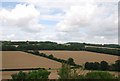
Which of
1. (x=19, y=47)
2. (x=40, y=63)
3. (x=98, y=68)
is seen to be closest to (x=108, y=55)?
(x=98, y=68)

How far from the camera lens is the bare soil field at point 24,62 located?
166 ft

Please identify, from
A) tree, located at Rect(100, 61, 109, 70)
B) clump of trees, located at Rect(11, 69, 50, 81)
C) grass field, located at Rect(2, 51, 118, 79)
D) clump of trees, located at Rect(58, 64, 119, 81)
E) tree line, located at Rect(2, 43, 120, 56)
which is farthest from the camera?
tree line, located at Rect(2, 43, 120, 56)

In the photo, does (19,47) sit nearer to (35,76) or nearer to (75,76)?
(35,76)

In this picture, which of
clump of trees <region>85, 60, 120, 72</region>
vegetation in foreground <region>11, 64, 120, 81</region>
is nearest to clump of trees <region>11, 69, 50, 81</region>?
vegetation in foreground <region>11, 64, 120, 81</region>

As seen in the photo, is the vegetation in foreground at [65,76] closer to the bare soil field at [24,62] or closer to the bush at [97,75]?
the bush at [97,75]

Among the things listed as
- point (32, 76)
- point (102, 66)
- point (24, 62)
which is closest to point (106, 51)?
point (102, 66)

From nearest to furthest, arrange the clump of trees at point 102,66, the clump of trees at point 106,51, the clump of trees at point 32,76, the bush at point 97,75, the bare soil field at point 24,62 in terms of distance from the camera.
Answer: the bush at point 97,75, the clump of trees at point 32,76, the bare soil field at point 24,62, the clump of trees at point 102,66, the clump of trees at point 106,51

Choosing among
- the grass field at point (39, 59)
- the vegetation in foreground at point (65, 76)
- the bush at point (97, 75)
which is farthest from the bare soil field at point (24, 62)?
the bush at point (97, 75)

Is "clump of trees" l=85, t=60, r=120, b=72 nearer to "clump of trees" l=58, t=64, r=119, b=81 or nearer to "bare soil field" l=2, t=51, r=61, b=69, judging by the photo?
"bare soil field" l=2, t=51, r=61, b=69

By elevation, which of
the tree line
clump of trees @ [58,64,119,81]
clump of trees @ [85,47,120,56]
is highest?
the tree line

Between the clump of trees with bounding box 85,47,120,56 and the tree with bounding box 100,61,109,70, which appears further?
the clump of trees with bounding box 85,47,120,56

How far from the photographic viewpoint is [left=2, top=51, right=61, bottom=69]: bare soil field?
166 ft

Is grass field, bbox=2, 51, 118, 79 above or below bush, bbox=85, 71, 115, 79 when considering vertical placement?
above

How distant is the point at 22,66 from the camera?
49969 millimetres
